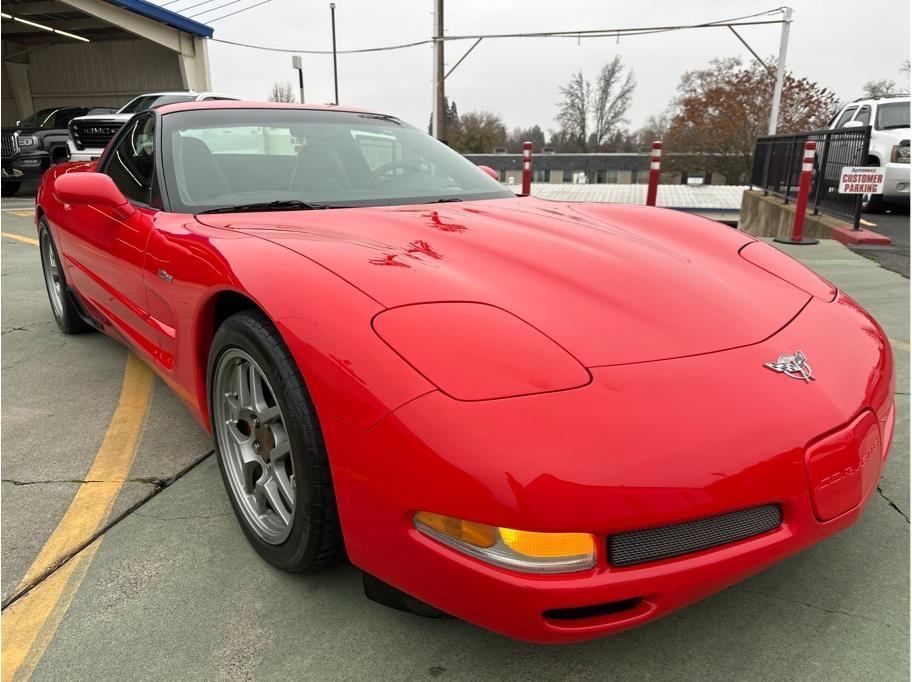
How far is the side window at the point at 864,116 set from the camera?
1003 centimetres

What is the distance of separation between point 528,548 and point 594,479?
17 cm

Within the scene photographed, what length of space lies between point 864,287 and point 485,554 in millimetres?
4805

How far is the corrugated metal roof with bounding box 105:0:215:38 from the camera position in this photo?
15875mm

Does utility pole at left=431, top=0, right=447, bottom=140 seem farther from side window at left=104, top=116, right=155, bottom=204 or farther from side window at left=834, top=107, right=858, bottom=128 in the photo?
side window at left=104, top=116, right=155, bottom=204

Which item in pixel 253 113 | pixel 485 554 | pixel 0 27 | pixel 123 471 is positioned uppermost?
pixel 0 27

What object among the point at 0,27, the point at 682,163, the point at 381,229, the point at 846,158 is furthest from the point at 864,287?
the point at 0,27

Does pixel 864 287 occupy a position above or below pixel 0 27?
below

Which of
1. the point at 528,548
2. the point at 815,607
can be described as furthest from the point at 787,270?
the point at 528,548

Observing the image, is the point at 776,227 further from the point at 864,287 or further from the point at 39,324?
the point at 39,324

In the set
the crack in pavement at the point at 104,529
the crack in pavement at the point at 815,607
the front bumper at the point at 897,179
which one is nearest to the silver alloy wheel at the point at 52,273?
the crack in pavement at the point at 104,529

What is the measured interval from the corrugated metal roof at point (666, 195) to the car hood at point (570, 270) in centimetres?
1173

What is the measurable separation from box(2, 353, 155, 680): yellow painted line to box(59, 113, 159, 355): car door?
1.29 feet

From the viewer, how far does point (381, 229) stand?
1.93 meters

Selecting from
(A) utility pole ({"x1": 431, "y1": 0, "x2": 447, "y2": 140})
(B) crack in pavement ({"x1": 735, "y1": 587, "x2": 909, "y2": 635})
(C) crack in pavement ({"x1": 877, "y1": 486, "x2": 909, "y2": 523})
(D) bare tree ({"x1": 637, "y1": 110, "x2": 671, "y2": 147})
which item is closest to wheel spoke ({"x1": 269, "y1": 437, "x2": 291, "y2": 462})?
(B) crack in pavement ({"x1": 735, "y1": 587, "x2": 909, "y2": 635})
